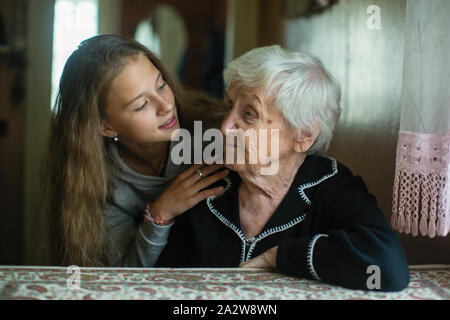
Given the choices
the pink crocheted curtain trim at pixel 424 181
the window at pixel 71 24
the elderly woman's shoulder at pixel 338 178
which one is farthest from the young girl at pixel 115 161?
the window at pixel 71 24

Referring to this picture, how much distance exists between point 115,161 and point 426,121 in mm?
1168

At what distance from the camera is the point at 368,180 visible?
187cm

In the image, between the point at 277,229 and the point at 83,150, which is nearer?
the point at 277,229

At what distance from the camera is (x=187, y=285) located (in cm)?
122

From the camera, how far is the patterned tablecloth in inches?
44.7

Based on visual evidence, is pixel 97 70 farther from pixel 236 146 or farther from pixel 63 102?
pixel 236 146

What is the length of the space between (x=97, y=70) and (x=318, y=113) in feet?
2.64

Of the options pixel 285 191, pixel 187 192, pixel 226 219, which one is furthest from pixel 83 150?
pixel 285 191

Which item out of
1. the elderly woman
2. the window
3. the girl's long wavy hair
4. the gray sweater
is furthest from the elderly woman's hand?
the window

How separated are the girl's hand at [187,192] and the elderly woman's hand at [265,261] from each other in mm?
333

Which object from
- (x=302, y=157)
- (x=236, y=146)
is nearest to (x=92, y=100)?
(x=236, y=146)

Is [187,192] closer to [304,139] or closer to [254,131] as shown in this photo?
[254,131]

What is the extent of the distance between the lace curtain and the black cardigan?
0.12 metres

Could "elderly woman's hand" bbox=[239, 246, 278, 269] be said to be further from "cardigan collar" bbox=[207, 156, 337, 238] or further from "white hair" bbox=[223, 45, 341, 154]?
"white hair" bbox=[223, 45, 341, 154]
